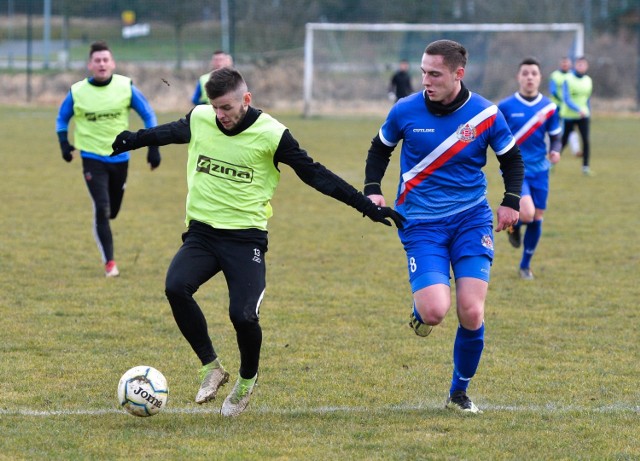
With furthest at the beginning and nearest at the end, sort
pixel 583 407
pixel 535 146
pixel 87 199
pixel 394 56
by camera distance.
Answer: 1. pixel 394 56
2. pixel 87 199
3. pixel 535 146
4. pixel 583 407

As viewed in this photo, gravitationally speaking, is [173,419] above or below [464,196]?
below

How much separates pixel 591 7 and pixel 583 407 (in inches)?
1315

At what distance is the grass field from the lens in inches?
197

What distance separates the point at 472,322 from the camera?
539cm

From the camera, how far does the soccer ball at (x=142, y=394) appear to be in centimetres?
515

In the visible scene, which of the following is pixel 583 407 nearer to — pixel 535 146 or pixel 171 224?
pixel 535 146

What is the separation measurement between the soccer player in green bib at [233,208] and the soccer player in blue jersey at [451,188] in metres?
0.24

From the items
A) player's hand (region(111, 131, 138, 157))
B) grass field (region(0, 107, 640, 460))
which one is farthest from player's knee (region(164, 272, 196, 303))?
player's hand (region(111, 131, 138, 157))

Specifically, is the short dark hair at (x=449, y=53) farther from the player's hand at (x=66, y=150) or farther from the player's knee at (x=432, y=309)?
the player's hand at (x=66, y=150)

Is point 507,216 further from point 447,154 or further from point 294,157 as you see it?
point 294,157

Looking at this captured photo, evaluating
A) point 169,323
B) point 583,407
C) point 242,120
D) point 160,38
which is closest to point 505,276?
point 169,323

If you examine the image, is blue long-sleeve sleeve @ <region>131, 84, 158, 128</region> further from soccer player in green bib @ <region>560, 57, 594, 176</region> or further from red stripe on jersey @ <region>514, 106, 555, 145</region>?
soccer player in green bib @ <region>560, 57, 594, 176</region>

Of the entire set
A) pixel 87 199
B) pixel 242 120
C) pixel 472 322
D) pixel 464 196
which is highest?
pixel 242 120

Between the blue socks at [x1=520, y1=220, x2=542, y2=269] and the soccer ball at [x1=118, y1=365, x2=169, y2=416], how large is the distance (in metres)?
5.52
